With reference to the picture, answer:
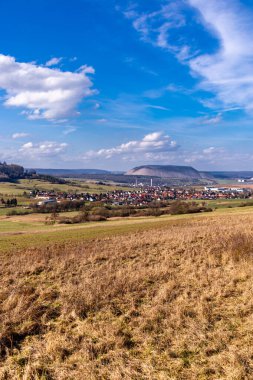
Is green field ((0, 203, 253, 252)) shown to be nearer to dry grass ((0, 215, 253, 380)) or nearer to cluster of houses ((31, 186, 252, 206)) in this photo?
dry grass ((0, 215, 253, 380))

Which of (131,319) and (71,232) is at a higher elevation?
(131,319)

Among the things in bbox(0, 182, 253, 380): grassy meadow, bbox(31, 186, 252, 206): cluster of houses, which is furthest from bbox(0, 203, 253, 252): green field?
bbox(31, 186, 252, 206): cluster of houses

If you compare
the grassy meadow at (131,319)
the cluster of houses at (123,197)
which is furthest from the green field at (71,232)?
the cluster of houses at (123,197)

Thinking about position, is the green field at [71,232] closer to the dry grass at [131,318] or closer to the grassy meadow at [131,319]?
the grassy meadow at [131,319]

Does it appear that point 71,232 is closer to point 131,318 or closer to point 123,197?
point 131,318

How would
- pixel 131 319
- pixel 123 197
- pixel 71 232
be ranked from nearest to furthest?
pixel 131 319, pixel 71 232, pixel 123 197

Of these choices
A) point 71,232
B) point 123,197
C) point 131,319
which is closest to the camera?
point 131,319

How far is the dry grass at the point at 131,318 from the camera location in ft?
19.4

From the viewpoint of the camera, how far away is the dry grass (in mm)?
5914

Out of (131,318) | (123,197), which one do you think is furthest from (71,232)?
(123,197)

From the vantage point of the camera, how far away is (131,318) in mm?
8047

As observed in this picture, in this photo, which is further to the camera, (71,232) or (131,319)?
(71,232)

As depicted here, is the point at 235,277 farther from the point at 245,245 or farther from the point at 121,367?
the point at 121,367

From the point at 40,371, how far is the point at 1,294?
4461mm
